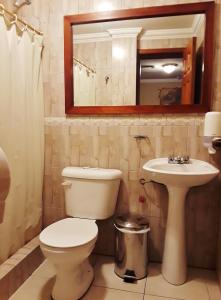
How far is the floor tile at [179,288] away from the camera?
1.53 m

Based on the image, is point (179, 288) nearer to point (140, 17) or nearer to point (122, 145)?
point (122, 145)

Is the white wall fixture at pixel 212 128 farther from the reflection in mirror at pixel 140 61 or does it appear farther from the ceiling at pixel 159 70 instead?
the ceiling at pixel 159 70

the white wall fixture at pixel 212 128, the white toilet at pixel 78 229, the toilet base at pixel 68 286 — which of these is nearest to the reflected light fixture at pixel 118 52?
the white wall fixture at pixel 212 128

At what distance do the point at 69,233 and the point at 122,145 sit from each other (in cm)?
76

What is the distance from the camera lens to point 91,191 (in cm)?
175

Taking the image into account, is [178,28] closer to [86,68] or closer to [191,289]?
[86,68]

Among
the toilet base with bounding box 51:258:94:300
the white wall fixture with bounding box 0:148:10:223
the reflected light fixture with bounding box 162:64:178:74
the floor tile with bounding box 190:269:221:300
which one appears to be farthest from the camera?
the reflected light fixture with bounding box 162:64:178:74

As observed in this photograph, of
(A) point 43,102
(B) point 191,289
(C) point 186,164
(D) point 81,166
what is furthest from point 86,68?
(B) point 191,289

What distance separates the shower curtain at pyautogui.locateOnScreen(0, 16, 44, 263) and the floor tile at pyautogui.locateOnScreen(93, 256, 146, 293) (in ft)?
1.97

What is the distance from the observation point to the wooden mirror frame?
166 cm

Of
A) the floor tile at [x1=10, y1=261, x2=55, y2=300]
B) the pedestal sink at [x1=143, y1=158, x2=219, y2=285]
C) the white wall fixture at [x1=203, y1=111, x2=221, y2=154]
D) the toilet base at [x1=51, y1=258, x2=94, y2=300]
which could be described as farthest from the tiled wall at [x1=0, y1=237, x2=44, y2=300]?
the white wall fixture at [x1=203, y1=111, x2=221, y2=154]

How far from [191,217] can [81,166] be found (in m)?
0.94

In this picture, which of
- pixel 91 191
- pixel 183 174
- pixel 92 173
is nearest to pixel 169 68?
pixel 183 174

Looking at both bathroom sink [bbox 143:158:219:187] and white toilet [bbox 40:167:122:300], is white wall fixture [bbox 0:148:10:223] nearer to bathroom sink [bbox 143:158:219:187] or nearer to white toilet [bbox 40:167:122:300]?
white toilet [bbox 40:167:122:300]
